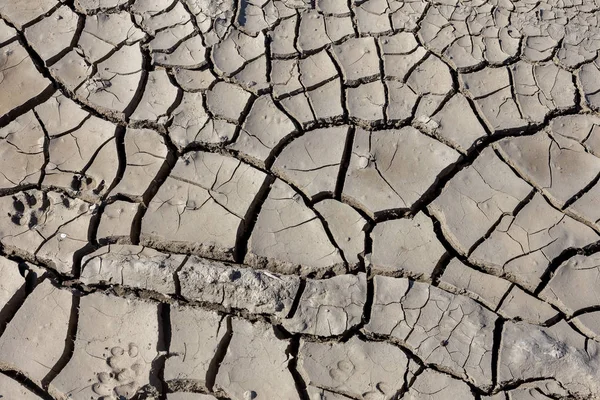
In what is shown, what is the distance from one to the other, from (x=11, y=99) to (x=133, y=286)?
4.02ft

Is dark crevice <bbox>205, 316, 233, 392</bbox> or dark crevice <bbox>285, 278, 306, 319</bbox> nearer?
dark crevice <bbox>205, 316, 233, 392</bbox>

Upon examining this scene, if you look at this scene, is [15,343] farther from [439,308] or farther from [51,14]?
[51,14]

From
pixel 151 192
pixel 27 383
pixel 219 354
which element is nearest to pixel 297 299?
pixel 219 354

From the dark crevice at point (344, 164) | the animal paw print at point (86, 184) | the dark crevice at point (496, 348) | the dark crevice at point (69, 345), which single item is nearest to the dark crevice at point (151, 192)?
the animal paw print at point (86, 184)

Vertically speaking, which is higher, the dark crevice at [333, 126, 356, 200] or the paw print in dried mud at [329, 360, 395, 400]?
the dark crevice at [333, 126, 356, 200]

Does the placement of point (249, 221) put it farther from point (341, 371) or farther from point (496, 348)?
point (496, 348)

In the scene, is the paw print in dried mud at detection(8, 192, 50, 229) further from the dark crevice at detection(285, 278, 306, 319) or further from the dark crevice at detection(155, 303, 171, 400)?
the dark crevice at detection(285, 278, 306, 319)

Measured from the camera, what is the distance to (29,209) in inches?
96.3

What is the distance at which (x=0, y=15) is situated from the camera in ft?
10.1

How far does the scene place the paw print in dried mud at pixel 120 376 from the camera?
6.75 ft

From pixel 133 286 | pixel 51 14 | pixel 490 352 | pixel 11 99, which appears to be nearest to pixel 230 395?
pixel 133 286

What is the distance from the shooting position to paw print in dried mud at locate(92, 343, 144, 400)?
2059 millimetres

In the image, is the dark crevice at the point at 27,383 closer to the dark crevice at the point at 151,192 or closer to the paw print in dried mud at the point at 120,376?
the paw print in dried mud at the point at 120,376

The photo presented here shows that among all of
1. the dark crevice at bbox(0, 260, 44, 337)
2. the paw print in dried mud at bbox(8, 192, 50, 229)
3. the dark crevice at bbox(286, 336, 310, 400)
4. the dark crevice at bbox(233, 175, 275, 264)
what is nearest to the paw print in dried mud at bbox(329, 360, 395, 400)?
the dark crevice at bbox(286, 336, 310, 400)
